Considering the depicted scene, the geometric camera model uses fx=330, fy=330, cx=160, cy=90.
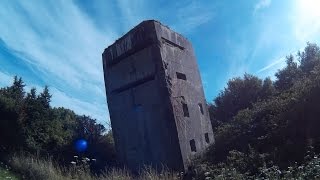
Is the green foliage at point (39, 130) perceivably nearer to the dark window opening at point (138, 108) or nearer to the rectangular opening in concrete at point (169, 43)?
the dark window opening at point (138, 108)

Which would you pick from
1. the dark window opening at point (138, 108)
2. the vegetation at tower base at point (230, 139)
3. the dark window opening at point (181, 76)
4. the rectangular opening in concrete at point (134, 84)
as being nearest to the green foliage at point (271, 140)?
the vegetation at tower base at point (230, 139)

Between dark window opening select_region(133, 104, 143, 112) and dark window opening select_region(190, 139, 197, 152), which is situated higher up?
dark window opening select_region(133, 104, 143, 112)

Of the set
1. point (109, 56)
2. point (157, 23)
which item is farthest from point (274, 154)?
point (109, 56)

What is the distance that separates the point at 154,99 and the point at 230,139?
3316mm

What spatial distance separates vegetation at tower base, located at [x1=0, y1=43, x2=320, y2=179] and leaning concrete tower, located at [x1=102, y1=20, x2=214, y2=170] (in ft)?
3.37

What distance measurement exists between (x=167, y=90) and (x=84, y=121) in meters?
7.90

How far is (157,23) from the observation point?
13391 mm

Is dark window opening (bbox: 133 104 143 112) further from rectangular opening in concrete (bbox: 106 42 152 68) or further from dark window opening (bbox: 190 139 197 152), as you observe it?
dark window opening (bbox: 190 139 197 152)

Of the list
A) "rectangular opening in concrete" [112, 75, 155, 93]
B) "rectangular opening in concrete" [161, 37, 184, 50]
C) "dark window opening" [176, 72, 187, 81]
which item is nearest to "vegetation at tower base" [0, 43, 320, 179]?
"dark window opening" [176, 72, 187, 81]

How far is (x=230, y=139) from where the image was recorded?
1273 centimetres

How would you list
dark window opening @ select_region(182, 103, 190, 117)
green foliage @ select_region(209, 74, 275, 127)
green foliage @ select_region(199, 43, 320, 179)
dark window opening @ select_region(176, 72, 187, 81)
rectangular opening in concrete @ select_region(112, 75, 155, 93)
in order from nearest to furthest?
1. green foliage @ select_region(199, 43, 320, 179)
2. rectangular opening in concrete @ select_region(112, 75, 155, 93)
3. dark window opening @ select_region(182, 103, 190, 117)
4. dark window opening @ select_region(176, 72, 187, 81)
5. green foliage @ select_region(209, 74, 275, 127)

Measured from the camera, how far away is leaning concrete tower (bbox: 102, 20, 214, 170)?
12.3 metres

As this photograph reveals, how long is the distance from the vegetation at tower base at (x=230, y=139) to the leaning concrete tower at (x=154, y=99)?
1.03 metres

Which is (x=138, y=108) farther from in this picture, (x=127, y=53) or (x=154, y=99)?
(x=127, y=53)
